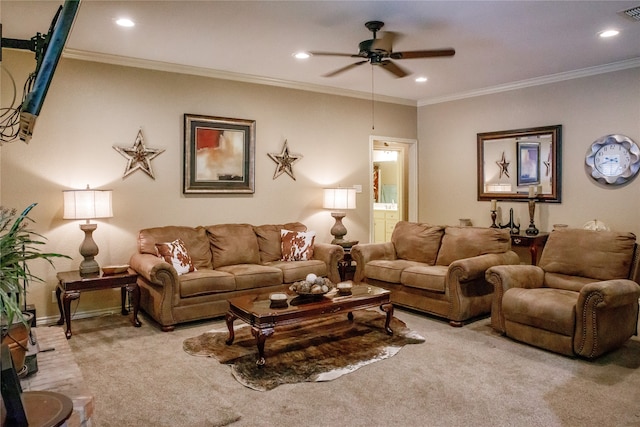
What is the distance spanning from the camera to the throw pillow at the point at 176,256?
4.40m

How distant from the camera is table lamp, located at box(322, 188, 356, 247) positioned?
5.79 meters

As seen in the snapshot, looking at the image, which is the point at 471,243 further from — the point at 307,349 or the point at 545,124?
the point at 307,349

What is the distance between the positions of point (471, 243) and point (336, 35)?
8.14ft

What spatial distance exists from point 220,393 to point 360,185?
4.17 m

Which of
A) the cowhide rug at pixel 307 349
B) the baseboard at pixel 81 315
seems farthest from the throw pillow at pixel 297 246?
the baseboard at pixel 81 315

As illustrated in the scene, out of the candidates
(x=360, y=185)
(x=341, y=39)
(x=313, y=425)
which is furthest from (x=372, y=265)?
(x=313, y=425)

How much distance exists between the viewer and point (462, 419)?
100 inches

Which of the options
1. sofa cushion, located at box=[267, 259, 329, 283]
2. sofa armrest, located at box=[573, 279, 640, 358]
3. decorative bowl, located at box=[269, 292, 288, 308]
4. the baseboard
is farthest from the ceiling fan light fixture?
the baseboard

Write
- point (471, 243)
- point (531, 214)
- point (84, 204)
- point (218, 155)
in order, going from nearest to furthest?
point (84, 204), point (471, 243), point (218, 155), point (531, 214)

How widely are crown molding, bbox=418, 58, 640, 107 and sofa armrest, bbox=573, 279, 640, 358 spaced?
9.03ft

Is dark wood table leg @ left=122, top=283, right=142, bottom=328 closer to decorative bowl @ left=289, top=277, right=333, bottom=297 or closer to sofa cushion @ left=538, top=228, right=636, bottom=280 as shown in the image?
decorative bowl @ left=289, top=277, right=333, bottom=297

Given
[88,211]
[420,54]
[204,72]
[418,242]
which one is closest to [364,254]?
[418,242]

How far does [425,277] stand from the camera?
4.49m

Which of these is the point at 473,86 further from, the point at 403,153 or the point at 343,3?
the point at 343,3
